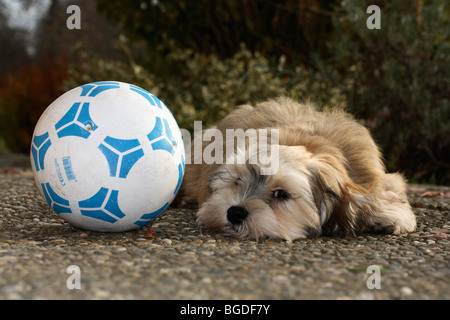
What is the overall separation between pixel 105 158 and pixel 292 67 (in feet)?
22.5

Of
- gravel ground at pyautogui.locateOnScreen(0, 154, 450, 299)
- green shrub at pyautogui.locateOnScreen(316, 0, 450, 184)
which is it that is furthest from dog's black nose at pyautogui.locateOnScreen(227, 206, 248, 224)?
green shrub at pyautogui.locateOnScreen(316, 0, 450, 184)

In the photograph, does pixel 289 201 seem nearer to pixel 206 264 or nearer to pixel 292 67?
pixel 206 264

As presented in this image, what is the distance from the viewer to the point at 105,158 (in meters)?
3.76

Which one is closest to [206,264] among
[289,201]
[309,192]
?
[289,201]

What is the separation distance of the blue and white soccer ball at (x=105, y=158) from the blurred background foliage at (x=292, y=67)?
434cm

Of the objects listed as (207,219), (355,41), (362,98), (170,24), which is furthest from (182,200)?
(170,24)

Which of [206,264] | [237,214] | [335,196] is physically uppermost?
[335,196]

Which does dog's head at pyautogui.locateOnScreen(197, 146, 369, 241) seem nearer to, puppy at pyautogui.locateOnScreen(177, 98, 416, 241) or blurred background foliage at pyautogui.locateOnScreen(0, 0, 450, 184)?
puppy at pyautogui.locateOnScreen(177, 98, 416, 241)

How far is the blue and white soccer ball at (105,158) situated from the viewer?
377cm

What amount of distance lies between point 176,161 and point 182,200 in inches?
67.6

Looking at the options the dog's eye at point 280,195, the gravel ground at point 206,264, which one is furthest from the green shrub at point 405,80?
the dog's eye at point 280,195

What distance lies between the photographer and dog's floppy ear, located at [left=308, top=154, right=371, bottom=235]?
4082 millimetres

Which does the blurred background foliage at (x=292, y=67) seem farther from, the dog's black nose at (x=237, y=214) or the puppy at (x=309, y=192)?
the dog's black nose at (x=237, y=214)

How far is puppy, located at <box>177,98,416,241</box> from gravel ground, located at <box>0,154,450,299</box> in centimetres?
12
